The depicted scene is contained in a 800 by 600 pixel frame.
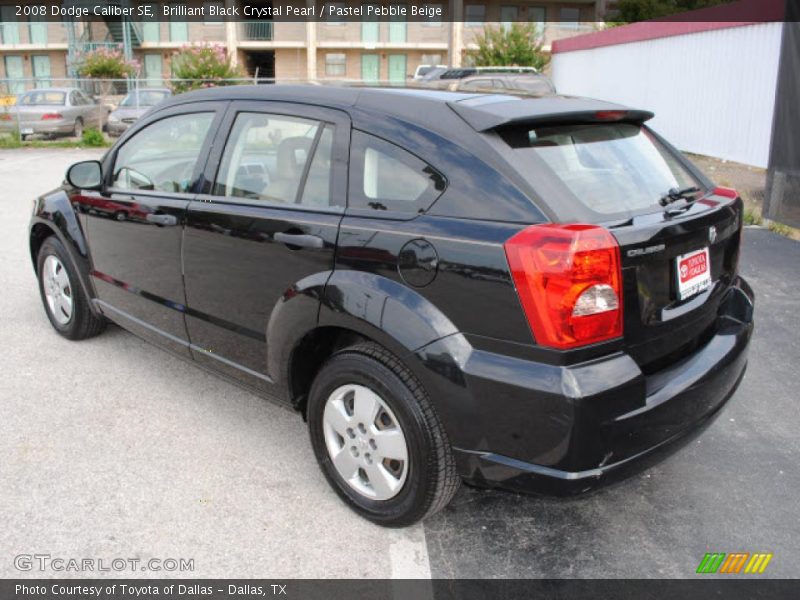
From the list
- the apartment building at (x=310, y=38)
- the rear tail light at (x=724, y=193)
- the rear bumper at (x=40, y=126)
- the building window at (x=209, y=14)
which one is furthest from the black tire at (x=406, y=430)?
the building window at (x=209, y=14)

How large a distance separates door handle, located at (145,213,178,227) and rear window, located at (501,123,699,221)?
6.01 feet

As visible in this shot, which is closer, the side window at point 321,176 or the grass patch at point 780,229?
the side window at point 321,176

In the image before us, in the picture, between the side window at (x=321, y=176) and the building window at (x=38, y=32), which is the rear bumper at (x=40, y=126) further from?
the building window at (x=38, y=32)

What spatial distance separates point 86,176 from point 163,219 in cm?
96

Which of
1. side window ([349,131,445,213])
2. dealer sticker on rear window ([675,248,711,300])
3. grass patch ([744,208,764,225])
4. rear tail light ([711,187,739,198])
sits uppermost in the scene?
side window ([349,131,445,213])

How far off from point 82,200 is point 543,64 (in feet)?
105

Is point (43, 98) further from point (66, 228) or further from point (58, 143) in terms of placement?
point (66, 228)

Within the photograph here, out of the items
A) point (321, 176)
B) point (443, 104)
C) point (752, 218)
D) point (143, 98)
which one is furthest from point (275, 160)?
point (143, 98)

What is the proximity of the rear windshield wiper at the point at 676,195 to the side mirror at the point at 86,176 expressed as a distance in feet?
10.6

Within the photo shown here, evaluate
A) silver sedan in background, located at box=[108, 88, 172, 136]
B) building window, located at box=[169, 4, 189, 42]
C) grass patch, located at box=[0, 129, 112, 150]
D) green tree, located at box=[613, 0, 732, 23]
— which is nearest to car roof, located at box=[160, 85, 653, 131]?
grass patch, located at box=[0, 129, 112, 150]

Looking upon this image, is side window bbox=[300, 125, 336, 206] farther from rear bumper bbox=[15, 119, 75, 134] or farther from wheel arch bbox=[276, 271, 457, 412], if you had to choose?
rear bumper bbox=[15, 119, 75, 134]

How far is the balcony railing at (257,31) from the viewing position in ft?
128

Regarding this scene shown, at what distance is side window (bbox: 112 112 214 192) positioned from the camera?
3.69m

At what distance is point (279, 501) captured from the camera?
3125mm
